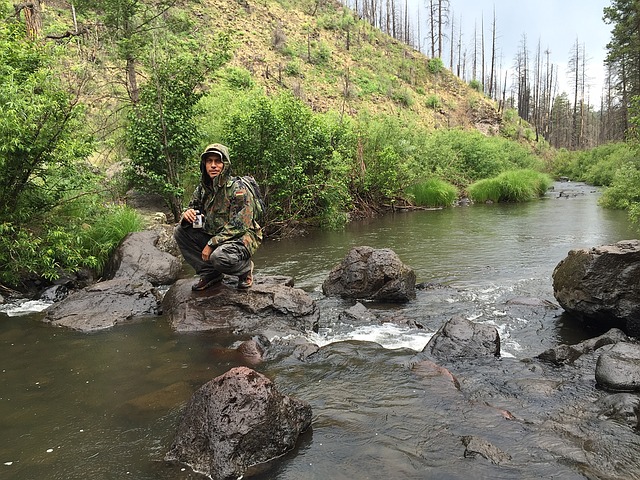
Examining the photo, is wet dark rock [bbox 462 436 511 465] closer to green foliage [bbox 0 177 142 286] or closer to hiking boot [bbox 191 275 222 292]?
hiking boot [bbox 191 275 222 292]

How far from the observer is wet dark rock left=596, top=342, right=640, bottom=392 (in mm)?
4242

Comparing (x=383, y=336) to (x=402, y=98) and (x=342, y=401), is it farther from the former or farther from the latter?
(x=402, y=98)

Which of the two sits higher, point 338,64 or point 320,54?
point 320,54

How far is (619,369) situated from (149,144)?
10.9 m

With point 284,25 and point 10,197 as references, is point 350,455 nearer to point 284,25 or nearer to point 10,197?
point 10,197

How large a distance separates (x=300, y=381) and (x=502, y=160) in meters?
30.6

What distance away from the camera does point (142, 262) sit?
8805 millimetres

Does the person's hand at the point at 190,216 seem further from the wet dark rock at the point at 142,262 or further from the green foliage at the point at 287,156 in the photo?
the green foliage at the point at 287,156

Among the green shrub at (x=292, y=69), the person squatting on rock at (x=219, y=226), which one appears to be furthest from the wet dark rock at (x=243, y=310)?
the green shrub at (x=292, y=69)

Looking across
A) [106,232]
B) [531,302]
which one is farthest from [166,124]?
[531,302]

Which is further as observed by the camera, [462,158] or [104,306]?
[462,158]

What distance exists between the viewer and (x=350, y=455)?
3248 millimetres

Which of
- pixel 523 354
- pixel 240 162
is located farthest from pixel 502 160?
pixel 523 354

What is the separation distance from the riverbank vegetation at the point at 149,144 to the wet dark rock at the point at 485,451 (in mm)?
6934
